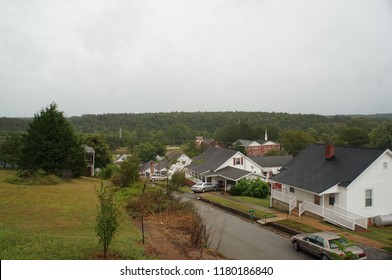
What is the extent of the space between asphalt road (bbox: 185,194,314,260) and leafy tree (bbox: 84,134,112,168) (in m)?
36.0

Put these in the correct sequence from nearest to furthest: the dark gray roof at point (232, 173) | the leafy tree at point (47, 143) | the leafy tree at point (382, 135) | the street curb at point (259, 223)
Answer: the street curb at point (259, 223) → the leafy tree at point (47, 143) → the dark gray roof at point (232, 173) → the leafy tree at point (382, 135)

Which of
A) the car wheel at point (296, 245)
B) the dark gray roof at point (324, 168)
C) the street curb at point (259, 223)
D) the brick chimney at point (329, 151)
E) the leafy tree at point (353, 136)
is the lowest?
the street curb at point (259, 223)

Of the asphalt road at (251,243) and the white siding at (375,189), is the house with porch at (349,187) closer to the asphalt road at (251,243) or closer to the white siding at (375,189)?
the white siding at (375,189)

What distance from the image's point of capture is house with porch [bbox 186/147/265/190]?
3866 centimetres

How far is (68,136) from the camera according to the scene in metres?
33.4

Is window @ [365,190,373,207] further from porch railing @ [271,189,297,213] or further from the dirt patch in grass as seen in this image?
the dirt patch in grass

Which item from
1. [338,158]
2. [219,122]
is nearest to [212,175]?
[338,158]

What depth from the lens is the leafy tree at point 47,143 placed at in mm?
31766

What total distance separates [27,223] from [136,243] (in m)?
5.63

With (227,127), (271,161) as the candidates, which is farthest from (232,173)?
(227,127)

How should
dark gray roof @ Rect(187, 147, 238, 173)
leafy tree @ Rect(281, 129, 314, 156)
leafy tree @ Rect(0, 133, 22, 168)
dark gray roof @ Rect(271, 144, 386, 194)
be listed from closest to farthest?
dark gray roof @ Rect(271, 144, 386, 194), leafy tree @ Rect(0, 133, 22, 168), dark gray roof @ Rect(187, 147, 238, 173), leafy tree @ Rect(281, 129, 314, 156)

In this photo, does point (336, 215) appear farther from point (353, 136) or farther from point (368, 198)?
point (353, 136)

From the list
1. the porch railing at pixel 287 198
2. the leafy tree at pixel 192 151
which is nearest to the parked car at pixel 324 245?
the porch railing at pixel 287 198

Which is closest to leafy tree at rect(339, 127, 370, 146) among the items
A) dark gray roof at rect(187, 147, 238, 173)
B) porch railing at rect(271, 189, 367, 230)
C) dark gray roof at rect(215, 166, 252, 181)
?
dark gray roof at rect(187, 147, 238, 173)
